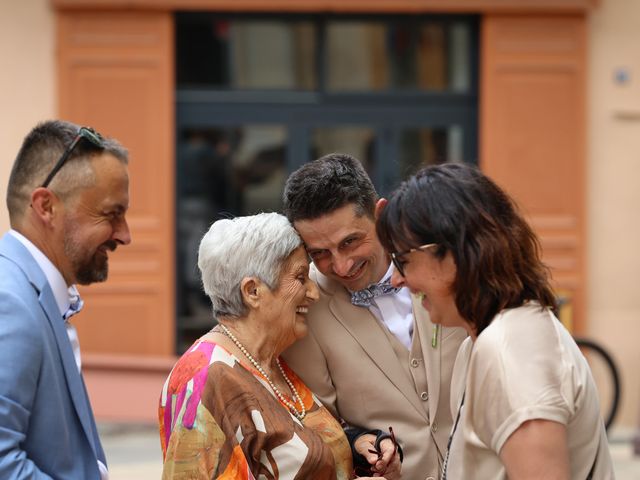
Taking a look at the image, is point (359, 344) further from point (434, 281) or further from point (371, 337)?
point (434, 281)

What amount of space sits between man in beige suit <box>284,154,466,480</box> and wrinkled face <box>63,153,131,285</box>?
51cm

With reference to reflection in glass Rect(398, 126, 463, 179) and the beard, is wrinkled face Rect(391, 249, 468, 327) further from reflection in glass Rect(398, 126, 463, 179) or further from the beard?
reflection in glass Rect(398, 126, 463, 179)

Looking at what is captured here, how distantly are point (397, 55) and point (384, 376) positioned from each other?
6017 mm

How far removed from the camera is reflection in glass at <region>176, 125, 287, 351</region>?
880 centimetres

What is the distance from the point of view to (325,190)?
3080 millimetres

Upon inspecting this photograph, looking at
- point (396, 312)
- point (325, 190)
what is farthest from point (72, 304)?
point (396, 312)

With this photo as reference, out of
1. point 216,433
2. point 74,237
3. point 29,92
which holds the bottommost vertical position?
point 216,433

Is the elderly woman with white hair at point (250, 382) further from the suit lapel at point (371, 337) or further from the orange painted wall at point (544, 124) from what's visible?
the orange painted wall at point (544, 124)

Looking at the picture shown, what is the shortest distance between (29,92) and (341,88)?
2368 mm

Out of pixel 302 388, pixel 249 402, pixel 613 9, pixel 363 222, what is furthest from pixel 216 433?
pixel 613 9

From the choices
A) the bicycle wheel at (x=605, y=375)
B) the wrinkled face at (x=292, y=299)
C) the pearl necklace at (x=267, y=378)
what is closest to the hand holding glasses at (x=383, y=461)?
the pearl necklace at (x=267, y=378)

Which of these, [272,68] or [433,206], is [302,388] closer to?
[433,206]

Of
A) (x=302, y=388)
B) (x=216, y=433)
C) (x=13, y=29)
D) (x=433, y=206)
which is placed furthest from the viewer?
(x=13, y=29)

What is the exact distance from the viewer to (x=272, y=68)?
878 cm
